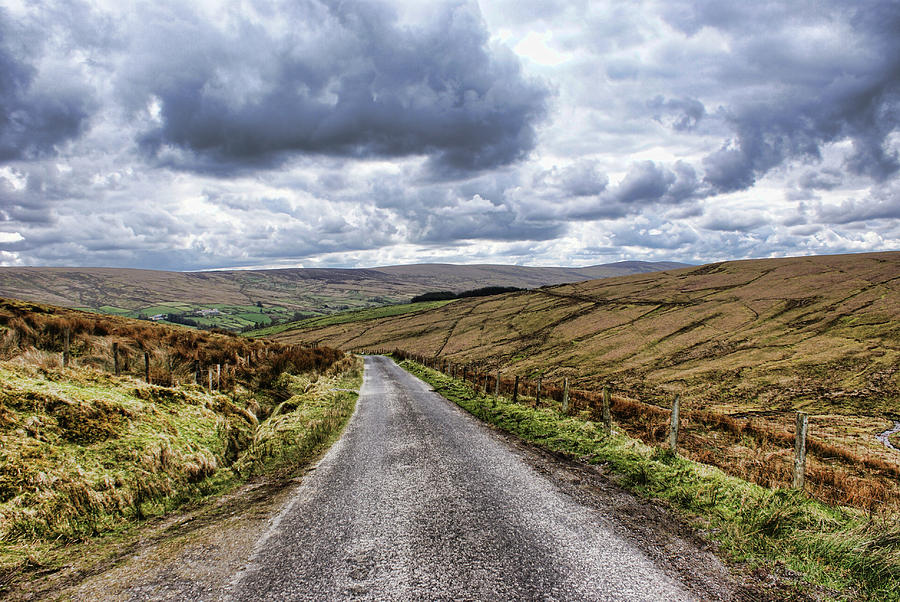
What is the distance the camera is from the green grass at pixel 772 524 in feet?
18.3

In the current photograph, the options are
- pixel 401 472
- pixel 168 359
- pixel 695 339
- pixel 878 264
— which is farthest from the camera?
pixel 878 264

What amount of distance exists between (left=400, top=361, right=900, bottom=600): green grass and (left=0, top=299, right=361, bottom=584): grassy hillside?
8161 millimetres

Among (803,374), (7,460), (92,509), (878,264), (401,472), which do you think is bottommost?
(803,374)

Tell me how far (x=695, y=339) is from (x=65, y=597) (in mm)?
64378

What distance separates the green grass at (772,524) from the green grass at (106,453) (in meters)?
8.13

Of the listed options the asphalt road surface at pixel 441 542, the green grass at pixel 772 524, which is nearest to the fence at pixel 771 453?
the green grass at pixel 772 524

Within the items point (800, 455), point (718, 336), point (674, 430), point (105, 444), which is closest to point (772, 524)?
point (800, 455)

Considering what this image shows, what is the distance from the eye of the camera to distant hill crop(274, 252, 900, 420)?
38.1 meters

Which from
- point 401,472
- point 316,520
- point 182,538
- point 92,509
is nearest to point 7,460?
point 92,509

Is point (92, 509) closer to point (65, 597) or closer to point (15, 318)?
point (65, 597)

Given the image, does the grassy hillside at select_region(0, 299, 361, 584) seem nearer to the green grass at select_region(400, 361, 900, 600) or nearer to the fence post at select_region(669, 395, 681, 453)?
the green grass at select_region(400, 361, 900, 600)

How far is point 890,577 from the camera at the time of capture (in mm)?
5445

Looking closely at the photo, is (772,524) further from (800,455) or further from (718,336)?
(718,336)

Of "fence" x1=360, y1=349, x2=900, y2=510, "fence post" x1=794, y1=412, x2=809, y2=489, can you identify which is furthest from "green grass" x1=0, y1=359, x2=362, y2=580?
"fence post" x1=794, y1=412, x2=809, y2=489
